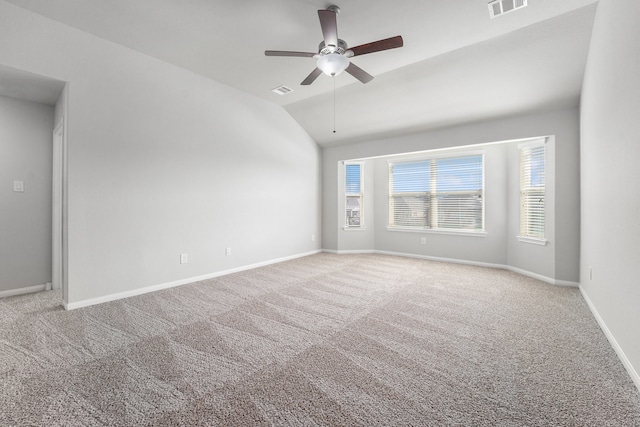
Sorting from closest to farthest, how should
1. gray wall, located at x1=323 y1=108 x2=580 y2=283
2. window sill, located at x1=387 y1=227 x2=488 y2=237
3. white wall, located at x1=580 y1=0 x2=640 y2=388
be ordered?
white wall, located at x1=580 y1=0 x2=640 y2=388 → gray wall, located at x1=323 y1=108 x2=580 y2=283 → window sill, located at x1=387 y1=227 x2=488 y2=237

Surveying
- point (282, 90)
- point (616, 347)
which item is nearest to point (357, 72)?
point (282, 90)

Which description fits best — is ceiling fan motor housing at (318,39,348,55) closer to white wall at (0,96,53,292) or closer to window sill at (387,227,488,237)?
white wall at (0,96,53,292)

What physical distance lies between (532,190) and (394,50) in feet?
10.5

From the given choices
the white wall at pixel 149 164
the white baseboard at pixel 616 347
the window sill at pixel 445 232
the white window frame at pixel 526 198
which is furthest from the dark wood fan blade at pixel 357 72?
the window sill at pixel 445 232

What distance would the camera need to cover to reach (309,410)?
1542 millimetres

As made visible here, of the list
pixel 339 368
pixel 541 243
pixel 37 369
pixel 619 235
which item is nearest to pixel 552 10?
pixel 619 235

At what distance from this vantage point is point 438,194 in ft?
19.3

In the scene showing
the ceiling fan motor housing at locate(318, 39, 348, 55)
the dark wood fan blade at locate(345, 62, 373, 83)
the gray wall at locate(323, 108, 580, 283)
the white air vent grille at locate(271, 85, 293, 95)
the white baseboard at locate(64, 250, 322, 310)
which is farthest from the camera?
the white air vent grille at locate(271, 85, 293, 95)

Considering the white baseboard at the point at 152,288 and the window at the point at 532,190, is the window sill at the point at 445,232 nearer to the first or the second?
the window at the point at 532,190

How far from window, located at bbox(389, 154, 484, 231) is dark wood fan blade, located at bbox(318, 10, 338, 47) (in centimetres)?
406

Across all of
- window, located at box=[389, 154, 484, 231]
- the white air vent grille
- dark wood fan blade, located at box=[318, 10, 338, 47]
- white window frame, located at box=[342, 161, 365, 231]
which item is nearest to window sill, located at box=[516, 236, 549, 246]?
window, located at box=[389, 154, 484, 231]

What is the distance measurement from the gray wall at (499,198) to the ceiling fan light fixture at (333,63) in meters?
3.06

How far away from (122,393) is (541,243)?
5.25m

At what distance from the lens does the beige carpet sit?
1.52 metres
